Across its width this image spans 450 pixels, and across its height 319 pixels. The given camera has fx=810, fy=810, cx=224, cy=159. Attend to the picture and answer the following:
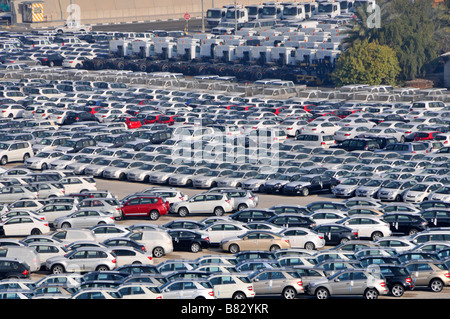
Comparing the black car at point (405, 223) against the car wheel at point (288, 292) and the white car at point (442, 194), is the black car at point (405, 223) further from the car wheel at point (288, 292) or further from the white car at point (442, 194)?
the car wheel at point (288, 292)

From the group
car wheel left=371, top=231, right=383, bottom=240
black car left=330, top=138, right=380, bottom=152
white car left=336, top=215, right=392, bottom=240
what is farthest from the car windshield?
black car left=330, top=138, right=380, bottom=152

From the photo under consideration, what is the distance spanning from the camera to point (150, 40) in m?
98.2

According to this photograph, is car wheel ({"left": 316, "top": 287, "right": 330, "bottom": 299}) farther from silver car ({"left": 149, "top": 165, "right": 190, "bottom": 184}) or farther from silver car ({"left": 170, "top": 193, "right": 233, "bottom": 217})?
silver car ({"left": 149, "top": 165, "right": 190, "bottom": 184})

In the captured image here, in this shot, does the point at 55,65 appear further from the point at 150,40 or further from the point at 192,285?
the point at 192,285

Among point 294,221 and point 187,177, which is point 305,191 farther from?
point 294,221

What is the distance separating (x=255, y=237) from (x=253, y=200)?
26.0 ft

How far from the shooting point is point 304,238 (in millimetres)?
31844

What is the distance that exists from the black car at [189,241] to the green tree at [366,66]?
1822 inches

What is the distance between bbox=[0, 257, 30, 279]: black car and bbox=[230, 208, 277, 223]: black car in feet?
35.9

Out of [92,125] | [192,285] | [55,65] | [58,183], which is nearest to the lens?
[192,285]

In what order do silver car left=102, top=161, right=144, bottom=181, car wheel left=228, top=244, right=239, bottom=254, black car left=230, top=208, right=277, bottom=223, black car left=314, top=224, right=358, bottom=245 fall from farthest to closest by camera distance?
silver car left=102, top=161, right=144, bottom=181 → black car left=230, top=208, right=277, bottom=223 → black car left=314, top=224, right=358, bottom=245 → car wheel left=228, top=244, right=239, bottom=254

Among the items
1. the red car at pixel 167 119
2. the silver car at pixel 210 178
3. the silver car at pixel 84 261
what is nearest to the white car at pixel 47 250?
the silver car at pixel 84 261

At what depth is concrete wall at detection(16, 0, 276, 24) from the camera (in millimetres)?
127438
